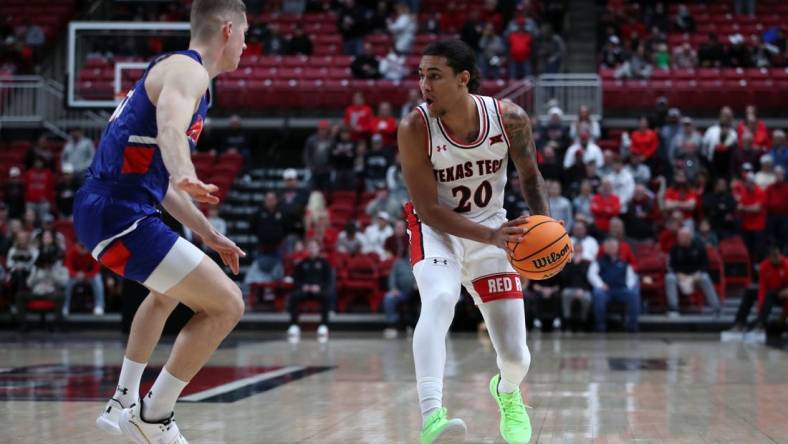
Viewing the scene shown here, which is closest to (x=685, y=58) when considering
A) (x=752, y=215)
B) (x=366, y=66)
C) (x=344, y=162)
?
(x=752, y=215)

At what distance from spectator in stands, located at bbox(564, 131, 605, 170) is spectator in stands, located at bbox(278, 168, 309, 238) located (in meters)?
4.26

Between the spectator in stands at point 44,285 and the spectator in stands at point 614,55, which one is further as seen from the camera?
the spectator in stands at point 614,55

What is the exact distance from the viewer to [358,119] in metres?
18.7

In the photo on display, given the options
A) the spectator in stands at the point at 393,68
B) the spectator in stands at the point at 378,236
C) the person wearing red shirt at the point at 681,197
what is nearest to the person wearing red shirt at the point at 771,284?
the person wearing red shirt at the point at 681,197

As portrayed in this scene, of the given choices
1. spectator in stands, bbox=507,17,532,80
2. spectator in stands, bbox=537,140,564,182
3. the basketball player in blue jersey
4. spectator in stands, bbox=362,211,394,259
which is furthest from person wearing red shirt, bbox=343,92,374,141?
the basketball player in blue jersey

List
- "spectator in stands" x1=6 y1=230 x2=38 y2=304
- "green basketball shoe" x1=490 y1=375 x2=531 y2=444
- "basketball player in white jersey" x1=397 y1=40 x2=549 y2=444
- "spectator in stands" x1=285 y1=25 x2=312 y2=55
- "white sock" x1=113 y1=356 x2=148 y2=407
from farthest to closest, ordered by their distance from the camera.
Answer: "spectator in stands" x1=285 y1=25 x2=312 y2=55, "spectator in stands" x1=6 y1=230 x2=38 y2=304, "green basketball shoe" x1=490 y1=375 x2=531 y2=444, "basketball player in white jersey" x1=397 y1=40 x2=549 y2=444, "white sock" x1=113 y1=356 x2=148 y2=407

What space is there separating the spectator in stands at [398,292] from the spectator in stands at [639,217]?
11.6 ft

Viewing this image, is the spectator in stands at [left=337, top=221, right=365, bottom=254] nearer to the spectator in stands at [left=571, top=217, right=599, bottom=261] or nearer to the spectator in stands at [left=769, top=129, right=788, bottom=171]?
the spectator in stands at [left=571, top=217, right=599, bottom=261]

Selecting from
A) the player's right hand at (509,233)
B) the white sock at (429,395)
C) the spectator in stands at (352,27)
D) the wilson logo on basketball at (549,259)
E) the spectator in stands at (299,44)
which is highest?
the spectator in stands at (352,27)

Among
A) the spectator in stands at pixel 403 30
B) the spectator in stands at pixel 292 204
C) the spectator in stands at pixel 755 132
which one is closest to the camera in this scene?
the spectator in stands at pixel 292 204

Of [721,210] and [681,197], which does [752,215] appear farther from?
[681,197]

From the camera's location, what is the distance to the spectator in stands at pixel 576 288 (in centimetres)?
1517

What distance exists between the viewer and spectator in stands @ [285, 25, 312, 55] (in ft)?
71.2

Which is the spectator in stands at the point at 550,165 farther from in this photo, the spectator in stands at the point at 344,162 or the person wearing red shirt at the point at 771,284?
the person wearing red shirt at the point at 771,284
